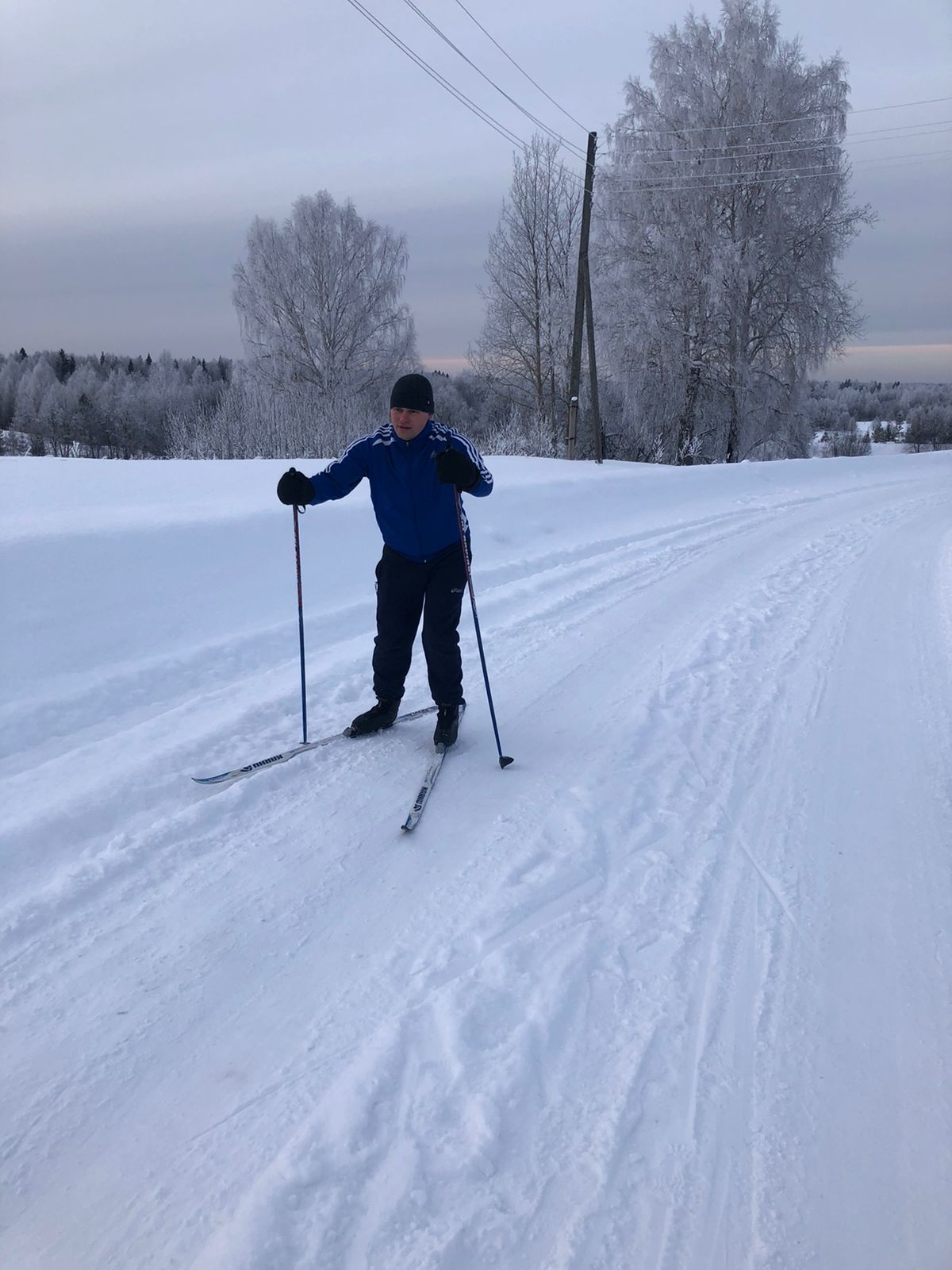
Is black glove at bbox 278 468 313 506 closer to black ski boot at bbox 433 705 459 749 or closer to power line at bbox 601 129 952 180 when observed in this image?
black ski boot at bbox 433 705 459 749

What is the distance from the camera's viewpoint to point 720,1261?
169cm

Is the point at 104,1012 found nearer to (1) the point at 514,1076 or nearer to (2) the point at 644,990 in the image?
(1) the point at 514,1076

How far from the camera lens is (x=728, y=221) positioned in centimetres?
2281

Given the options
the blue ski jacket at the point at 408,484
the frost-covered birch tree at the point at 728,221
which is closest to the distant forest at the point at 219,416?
the frost-covered birch tree at the point at 728,221

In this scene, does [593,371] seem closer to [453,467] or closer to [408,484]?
[408,484]

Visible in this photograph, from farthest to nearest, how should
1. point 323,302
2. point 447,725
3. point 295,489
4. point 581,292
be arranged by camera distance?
point 323,302
point 581,292
point 447,725
point 295,489

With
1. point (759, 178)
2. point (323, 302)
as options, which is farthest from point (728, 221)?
point (323, 302)

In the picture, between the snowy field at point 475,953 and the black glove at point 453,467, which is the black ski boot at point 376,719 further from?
the black glove at point 453,467

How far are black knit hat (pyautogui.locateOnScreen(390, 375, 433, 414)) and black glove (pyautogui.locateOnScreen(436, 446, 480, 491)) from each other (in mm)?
268

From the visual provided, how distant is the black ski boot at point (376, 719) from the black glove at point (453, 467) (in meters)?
1.20

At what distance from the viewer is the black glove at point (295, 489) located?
395 centimetres

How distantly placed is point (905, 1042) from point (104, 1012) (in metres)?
2.25

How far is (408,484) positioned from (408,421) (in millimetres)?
303

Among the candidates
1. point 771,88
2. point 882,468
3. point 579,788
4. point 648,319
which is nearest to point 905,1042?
point 579,788
